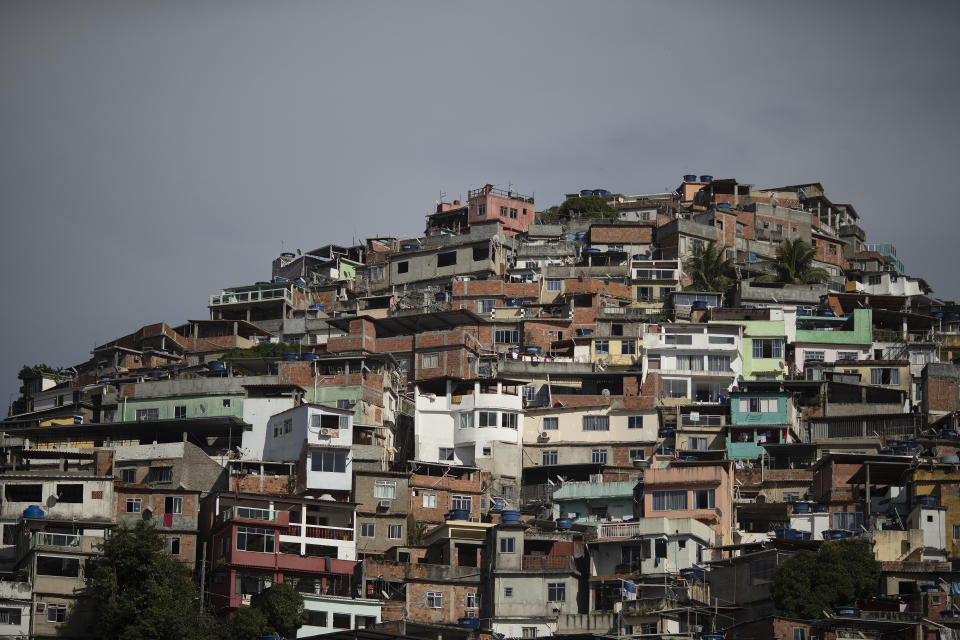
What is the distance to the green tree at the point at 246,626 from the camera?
53062mm

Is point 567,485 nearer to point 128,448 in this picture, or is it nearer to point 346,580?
point 346,580

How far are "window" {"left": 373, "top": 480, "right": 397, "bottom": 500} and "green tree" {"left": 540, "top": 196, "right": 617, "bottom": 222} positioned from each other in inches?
1933

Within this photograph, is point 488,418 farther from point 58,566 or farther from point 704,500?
point 58,566

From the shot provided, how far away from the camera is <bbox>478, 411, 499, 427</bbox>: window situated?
7450 cm

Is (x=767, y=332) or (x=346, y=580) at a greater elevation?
(x=767, y=332)

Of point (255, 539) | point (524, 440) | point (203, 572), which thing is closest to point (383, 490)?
point (255, 539)

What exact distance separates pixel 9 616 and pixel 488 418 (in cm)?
2618

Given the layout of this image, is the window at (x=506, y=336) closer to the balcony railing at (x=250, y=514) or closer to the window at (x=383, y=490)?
the window at (x=383, y=490)

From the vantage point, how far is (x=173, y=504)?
205 feet

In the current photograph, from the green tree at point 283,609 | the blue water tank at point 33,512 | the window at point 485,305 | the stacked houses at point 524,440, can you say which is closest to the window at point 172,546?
the stacked houses at point 524,440

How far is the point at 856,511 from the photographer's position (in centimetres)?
5947

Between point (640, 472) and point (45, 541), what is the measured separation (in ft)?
87.8

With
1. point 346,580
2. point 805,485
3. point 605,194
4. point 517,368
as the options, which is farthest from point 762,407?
point 605,194

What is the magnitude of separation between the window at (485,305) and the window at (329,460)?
2688 cm
